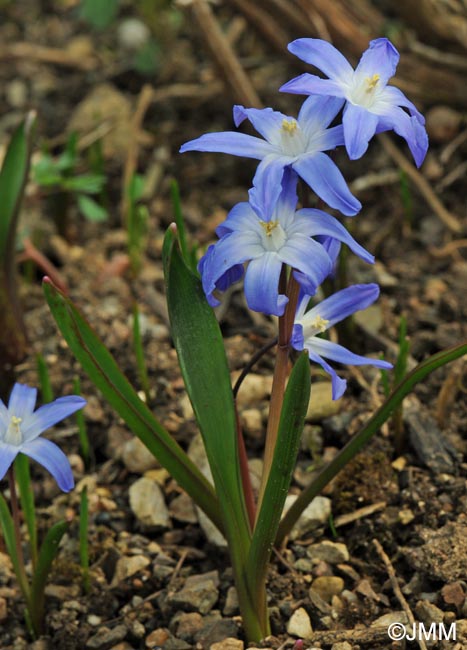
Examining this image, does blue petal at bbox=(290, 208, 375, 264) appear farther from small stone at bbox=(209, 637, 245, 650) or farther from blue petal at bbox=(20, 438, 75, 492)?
small stone at bbox=(209, 637, 245, 650)

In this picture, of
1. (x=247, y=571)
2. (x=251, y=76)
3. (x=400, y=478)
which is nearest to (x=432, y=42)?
(x=251, y=76)

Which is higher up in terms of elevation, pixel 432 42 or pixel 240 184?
pixel 432 42

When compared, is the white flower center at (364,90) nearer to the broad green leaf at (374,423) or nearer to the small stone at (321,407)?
the broad green leaf at (374,423)

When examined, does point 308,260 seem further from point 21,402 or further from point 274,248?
point 21,402

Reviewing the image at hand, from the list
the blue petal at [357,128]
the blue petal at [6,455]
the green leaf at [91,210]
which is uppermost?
the green leaf at [91,210]

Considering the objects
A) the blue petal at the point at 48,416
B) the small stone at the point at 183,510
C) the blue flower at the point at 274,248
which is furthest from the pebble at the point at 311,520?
the blue flower at the point at 274,248

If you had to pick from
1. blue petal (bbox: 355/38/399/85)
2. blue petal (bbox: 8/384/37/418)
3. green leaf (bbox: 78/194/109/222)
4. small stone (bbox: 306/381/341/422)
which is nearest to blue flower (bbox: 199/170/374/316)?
blue petal (bbox: 355/38/399/85)

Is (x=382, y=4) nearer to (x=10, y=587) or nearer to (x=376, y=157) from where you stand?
(x=376, y=157)
